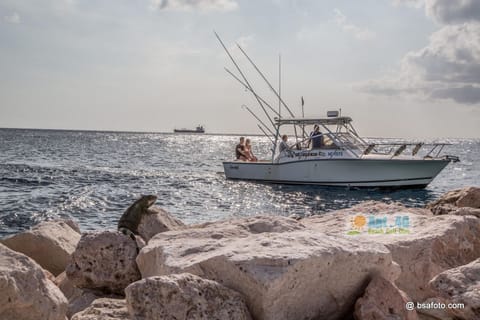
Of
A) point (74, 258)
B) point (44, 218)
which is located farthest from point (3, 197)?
point (74, 258)

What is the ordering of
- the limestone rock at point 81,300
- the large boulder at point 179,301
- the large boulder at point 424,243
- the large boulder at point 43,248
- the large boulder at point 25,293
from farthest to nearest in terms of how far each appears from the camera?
the large boulder at point 43,248 → the large boulder at point 424,243 → the limestone rock at point 81,300 → the large boulder at point 25,293 → the large boulder at point 179,301

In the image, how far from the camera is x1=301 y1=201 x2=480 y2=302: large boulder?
5.55 metres

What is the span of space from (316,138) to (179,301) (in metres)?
23.3

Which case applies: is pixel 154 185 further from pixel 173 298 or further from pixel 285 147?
pixel 173 298

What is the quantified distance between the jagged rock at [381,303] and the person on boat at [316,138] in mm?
22058

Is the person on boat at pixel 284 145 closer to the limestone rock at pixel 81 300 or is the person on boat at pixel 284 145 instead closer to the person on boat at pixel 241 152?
the person on boat at pixel 241 152

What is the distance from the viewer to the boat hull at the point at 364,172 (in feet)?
85.8

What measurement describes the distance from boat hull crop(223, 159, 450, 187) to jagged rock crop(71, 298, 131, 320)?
22.5 meters

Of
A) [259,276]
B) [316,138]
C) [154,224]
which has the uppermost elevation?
[316,138]

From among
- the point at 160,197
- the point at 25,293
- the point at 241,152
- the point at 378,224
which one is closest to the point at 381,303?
the point at 25,293

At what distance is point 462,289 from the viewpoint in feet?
14.1

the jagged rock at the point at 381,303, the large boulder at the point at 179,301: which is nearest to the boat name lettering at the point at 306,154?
the jagged rock at the point at 381,303

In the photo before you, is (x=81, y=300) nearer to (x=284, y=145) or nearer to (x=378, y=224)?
(x=378, y=224)

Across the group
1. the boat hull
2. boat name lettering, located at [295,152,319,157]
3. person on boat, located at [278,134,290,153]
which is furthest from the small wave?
boat name lettering, located at [295,152,319,157]
